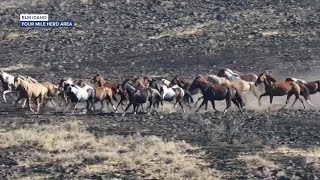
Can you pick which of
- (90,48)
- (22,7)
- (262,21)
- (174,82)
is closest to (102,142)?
(174,82)

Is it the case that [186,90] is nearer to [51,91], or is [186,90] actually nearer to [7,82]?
[51,91]

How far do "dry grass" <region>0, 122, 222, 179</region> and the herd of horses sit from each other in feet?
12.9

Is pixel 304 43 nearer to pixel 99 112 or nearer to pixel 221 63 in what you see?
pixel 221 63

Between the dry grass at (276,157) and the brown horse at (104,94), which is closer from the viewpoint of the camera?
the dry grass at (276,157)

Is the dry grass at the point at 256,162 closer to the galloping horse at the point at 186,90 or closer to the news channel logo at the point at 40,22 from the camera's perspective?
the galloping horse at the point at 186,90

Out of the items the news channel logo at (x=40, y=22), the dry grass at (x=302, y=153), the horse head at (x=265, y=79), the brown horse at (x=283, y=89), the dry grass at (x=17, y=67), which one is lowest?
the dry grass at (x=302, y=153)

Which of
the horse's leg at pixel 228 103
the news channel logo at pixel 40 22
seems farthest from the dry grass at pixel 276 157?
the news channel logo at pixel 40 22

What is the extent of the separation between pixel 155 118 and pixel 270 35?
861 inches

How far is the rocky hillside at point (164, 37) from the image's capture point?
43031mm

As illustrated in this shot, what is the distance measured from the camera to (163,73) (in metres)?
40.6

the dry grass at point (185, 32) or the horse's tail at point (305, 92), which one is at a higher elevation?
the dry grass at point (185, 32)

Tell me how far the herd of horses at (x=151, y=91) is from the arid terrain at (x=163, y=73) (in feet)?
1.94

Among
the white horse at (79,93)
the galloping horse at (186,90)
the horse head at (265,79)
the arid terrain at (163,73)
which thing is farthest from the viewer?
the horse head at (265,79)

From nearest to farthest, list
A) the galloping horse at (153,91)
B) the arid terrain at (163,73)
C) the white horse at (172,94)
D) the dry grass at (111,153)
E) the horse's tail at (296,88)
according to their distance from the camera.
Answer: the dry grass at (111,153) → the arid terrain at (163,73) → the galloping horse at (153,91) → the white horse at (172,94) → the horse's tail at (296,88)
